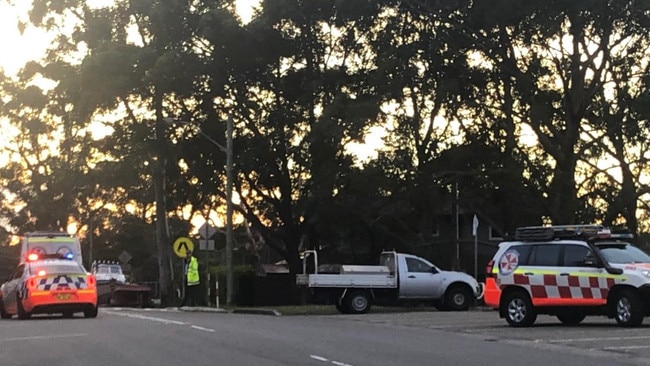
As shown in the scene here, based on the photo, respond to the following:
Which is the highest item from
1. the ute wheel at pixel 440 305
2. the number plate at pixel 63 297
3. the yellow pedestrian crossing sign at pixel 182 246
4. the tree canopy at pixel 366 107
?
the tree canopy at pixel 366 107

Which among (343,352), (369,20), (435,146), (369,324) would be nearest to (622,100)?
(435,146)

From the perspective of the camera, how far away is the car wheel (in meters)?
19.9

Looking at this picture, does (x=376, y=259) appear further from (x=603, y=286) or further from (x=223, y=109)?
(x=603, y=286)

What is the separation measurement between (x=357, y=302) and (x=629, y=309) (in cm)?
1034

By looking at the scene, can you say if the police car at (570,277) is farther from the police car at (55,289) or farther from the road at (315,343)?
the police car at (55,289)

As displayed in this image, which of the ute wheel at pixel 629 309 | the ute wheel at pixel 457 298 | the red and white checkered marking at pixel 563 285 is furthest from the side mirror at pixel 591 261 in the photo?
the ute wheel at pixel 457 298

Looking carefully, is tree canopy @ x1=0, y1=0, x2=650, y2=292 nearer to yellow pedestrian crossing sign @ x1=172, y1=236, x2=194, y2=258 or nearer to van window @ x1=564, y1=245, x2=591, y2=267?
yellow pedestrian crossing sign @ x1=172, y1=236, x2=194, y2=258

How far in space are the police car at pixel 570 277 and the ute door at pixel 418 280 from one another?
709cm

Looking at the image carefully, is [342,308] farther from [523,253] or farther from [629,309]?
[629,309]

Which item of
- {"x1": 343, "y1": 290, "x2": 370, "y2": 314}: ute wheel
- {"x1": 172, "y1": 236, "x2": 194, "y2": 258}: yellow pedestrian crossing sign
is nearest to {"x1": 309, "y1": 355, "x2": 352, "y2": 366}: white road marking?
{"x1": 343, "y1": 290, "x2": 370, "y2": 314}: ute wheel

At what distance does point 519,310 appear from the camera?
65.7ft

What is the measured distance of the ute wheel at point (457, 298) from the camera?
2895 cm

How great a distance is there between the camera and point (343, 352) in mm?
14148

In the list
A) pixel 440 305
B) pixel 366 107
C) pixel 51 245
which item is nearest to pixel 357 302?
pixel 440 305
